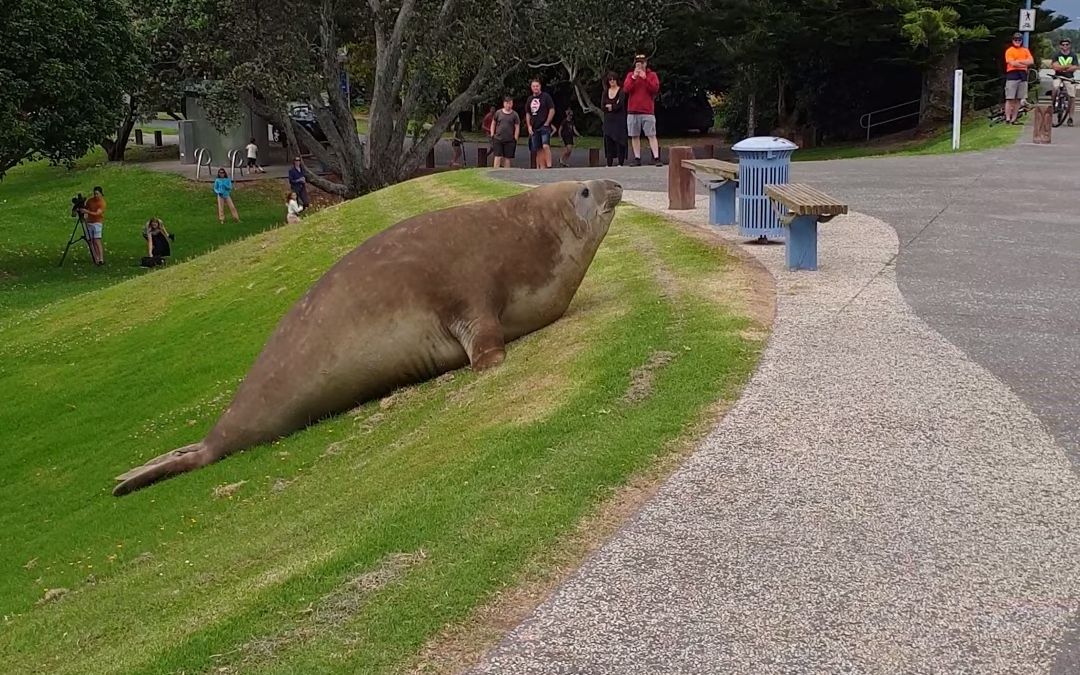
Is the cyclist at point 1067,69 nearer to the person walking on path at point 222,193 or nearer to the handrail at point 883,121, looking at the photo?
the handrail at point 883,121

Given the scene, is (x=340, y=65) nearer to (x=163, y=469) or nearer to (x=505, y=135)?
(x=505, y=135)

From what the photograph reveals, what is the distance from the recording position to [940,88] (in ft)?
109

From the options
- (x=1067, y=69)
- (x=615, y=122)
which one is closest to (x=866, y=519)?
(x=615, y=122)

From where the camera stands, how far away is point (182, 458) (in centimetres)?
966

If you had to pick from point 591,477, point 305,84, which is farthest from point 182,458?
point 305,84

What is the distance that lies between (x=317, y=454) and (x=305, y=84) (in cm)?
2343

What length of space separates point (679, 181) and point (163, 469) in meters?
7.63

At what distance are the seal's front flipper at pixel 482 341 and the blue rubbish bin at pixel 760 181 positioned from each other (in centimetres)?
374

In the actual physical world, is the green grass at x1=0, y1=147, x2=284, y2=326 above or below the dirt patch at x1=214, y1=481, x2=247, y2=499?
below

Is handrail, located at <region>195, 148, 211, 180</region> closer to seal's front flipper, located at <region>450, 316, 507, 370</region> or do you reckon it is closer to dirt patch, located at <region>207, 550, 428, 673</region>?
seal's front flipper, located at <region>450, 316, 507, 370</region>

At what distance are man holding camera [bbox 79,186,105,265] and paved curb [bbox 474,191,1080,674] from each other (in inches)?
876

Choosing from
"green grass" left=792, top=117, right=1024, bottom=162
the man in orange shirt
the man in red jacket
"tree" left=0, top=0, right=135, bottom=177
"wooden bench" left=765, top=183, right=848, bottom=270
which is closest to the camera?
"wooden bench" left=765, top=183, right=848, bottom=270

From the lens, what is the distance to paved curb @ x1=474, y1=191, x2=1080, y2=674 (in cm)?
429

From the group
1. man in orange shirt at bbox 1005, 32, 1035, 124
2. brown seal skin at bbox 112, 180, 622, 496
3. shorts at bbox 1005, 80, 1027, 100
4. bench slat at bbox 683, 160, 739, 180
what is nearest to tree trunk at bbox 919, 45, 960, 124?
man in orange shirt at bbox 1005, 32, 1035, 124
